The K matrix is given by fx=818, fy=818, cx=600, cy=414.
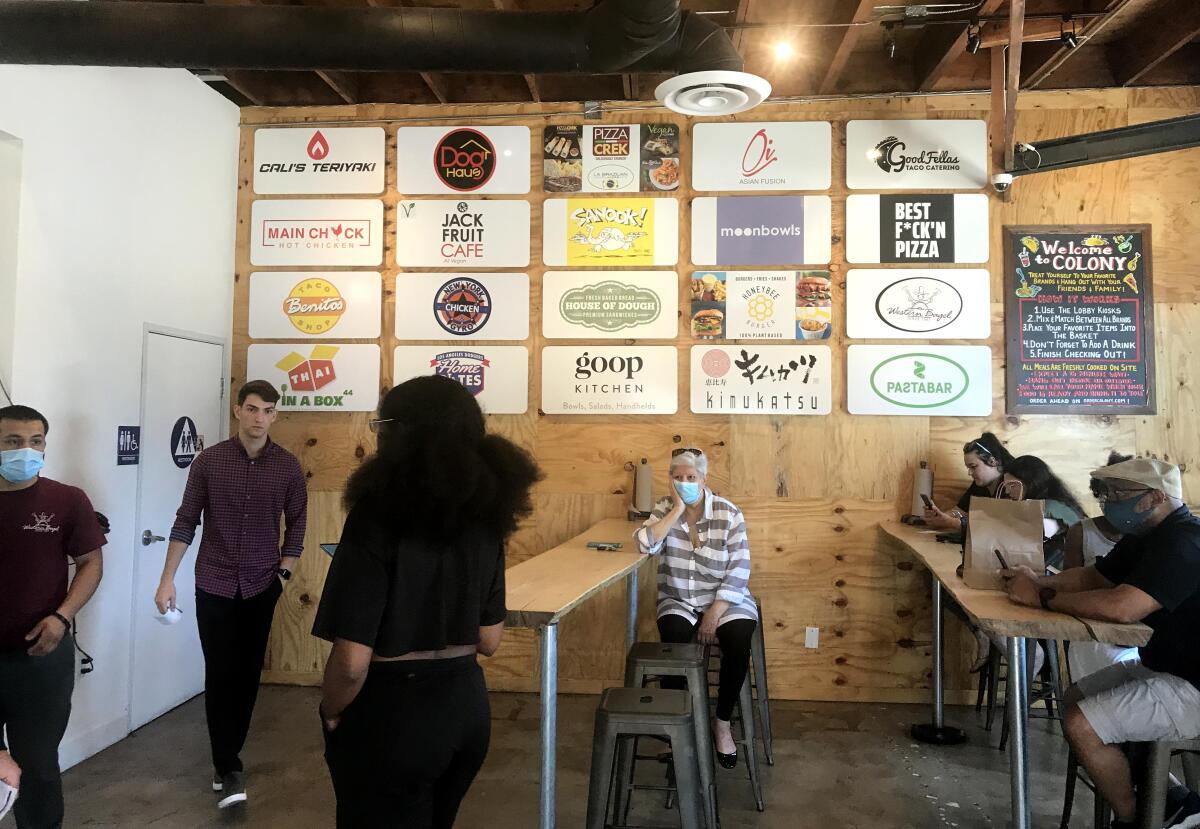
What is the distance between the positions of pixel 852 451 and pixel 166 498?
11.8 feet

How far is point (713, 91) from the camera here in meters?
3.22

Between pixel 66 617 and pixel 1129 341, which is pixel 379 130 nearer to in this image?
pixel 66 617

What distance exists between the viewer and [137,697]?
12.9ft

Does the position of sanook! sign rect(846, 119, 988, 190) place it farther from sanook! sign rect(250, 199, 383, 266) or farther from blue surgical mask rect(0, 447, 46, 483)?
blue surgical mask rect(0, 447, 46, 483)

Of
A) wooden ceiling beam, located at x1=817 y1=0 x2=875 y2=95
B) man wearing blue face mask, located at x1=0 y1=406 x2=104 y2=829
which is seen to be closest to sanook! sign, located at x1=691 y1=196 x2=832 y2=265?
wooden ceiling beam, located at x1=817 y1=0 x2=875 y2=95

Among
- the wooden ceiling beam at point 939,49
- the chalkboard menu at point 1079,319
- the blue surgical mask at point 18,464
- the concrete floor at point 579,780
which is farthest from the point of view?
the chalkboard menu at point 1079,319

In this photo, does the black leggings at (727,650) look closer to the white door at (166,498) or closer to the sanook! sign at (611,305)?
the sanook! sign at (611,305)

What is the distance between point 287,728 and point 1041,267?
179 inches

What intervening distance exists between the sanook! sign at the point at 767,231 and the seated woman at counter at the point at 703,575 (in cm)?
144

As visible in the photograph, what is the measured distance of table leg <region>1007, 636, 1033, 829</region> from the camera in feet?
7.96

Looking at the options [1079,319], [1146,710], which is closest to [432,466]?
[1146,710]

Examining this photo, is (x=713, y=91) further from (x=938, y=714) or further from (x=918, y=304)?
(x=938, y=714)

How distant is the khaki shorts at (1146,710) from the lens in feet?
7.74

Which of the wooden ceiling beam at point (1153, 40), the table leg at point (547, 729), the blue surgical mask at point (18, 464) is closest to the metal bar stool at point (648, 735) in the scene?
the table leg at point (547, 729)
